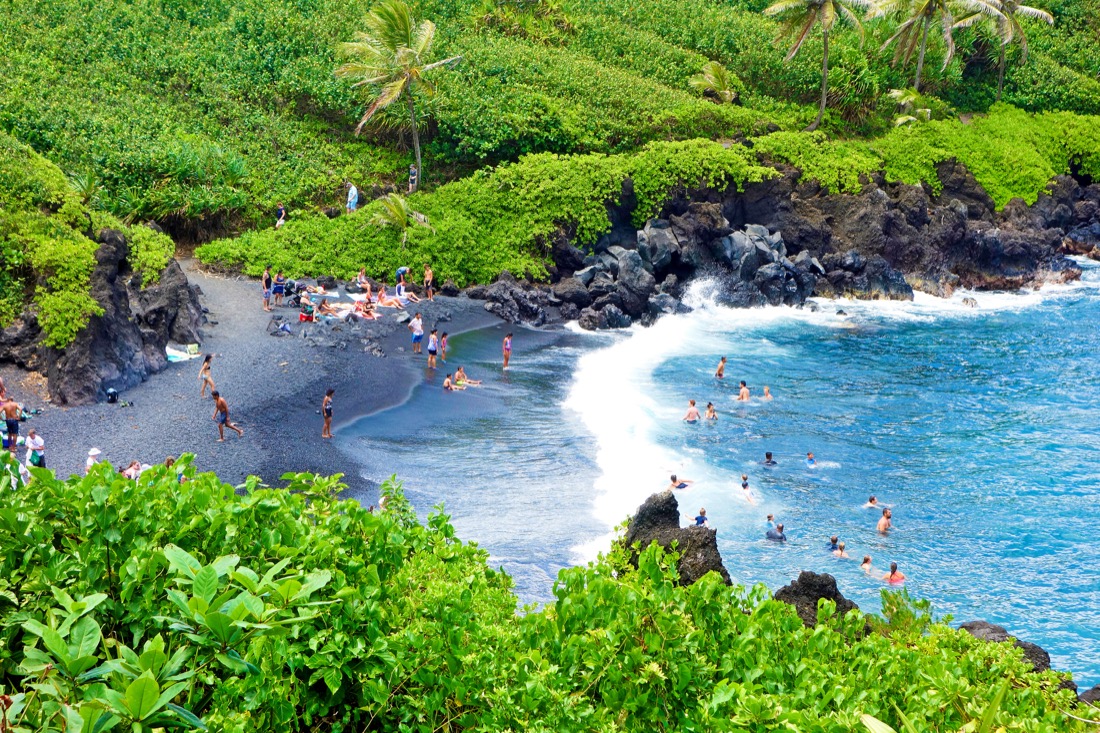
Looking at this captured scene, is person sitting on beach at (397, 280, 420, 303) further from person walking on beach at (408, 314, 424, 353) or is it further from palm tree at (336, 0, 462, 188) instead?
palm tree at (336, 0, 462, 188)

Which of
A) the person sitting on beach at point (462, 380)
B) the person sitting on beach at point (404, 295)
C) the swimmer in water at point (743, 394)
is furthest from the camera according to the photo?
the person sitting on beach at point (404, 295)

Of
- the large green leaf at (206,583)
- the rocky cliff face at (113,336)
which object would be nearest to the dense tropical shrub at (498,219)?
the rocky cliff face at (113,336)

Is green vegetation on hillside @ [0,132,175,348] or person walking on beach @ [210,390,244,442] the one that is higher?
green vegetation on hillside @ [0,132,175,348]

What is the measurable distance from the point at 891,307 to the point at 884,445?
15292 millimetres

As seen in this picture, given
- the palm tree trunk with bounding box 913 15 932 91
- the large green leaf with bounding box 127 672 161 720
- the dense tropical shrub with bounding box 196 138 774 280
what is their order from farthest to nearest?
the palm tree trunk with bounding box 913 15 932 91
the dense tropical shrub with bounding box 196 138 774 280
the large green leaf with bounding box 127 672 161 720

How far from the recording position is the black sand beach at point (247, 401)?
59.5 feet

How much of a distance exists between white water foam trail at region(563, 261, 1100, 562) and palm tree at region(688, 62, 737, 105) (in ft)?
44.9

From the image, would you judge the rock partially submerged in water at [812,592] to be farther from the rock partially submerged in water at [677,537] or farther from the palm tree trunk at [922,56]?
the palm tree trunk at [922,56]

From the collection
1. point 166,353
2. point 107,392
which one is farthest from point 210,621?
point 166,353

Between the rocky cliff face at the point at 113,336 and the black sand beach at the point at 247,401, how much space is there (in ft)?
1.28

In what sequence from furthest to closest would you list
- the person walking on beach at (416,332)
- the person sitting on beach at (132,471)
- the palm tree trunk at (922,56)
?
the palm tree trunk at (922,56) → the person walking on beach at (416,332) → the person sitting on beach at (132,471)

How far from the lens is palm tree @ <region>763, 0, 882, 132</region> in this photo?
128 feet

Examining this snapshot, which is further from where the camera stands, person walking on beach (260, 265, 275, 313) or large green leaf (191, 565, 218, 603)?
person walking on beach (260, 265, 275, 313)

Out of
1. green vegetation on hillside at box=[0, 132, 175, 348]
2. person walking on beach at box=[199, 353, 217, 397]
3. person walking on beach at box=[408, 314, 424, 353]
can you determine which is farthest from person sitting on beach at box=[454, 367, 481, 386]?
green vegetation on hillside at box=[0, 132, 175, 348]
